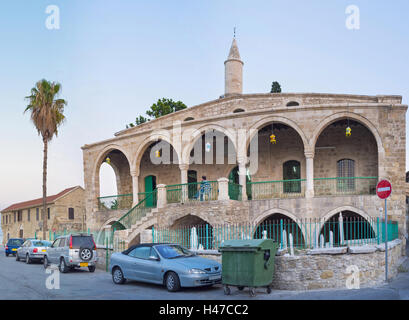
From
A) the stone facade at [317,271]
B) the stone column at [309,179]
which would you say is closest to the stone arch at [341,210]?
the stone column at [309,179]

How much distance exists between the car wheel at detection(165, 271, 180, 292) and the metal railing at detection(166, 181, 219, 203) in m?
8.51

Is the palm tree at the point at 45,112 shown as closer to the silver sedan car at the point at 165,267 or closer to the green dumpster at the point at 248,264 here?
the silver sedan car at the point at 165,267

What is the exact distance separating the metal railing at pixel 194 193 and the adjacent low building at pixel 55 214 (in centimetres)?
1844

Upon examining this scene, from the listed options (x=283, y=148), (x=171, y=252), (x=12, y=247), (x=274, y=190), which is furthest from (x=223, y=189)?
(x=12, y=247)

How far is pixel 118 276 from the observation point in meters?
11.7

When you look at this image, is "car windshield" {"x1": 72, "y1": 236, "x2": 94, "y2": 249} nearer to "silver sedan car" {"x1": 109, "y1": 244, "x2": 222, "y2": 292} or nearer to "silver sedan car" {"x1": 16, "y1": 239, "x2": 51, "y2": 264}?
"silver sedan car" {"x1": 109, "y1": 244, "x2": 222, "y2": 292}

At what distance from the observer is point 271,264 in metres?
9.65

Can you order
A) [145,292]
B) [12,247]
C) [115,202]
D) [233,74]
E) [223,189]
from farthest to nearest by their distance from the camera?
[233,74]
[115,202]
[12,247]
[223,189]
[145,292]

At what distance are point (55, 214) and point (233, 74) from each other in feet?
73.5

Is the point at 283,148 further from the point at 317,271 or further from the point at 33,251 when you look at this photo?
the point at 317,271

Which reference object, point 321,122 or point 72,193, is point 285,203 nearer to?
point 321,122

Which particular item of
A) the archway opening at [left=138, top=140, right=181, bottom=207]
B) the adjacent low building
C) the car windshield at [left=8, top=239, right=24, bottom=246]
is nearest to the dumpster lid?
the archway opening at [left=138, top=140, right=181, bottom=207]

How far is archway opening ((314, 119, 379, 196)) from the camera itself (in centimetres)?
2044

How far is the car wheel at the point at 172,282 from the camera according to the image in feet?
33.1
